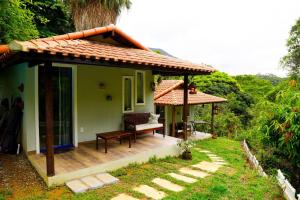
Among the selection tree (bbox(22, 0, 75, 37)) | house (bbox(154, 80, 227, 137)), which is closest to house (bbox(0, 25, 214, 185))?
house (bbox(154, 80, 227, 137))

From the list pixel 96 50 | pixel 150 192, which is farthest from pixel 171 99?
pixel 150 192

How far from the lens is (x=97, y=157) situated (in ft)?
20.8

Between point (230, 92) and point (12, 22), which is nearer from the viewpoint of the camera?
point (12, 22)

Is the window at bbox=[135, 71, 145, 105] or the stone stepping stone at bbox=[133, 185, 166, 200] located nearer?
the stone stepping stone at bbox=[133, 185, 166, 200]

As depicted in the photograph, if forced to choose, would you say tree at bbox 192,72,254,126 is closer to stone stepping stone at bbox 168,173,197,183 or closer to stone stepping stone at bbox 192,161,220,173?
stone stepping stone at bbox 192,161,220,173

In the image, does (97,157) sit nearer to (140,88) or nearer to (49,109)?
(49,109)

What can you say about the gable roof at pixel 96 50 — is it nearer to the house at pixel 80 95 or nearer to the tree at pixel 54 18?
the house at pixel 80 95

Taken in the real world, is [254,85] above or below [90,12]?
below

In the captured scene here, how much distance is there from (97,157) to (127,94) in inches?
131

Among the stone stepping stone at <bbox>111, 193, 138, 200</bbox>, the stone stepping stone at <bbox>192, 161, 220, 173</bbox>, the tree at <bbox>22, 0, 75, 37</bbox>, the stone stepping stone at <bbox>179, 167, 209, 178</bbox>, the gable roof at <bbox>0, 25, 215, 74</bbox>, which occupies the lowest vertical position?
the stone stepping stone at <bbox>192, 161, 220, 173</bbox>

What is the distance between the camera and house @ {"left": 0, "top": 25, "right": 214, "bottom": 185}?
5148 millimetres

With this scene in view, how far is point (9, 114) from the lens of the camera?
697cm

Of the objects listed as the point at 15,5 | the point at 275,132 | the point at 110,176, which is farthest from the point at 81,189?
the point at 15,5

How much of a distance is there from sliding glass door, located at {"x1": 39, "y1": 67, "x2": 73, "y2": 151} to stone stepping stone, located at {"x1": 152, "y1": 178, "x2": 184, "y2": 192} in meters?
3.42
